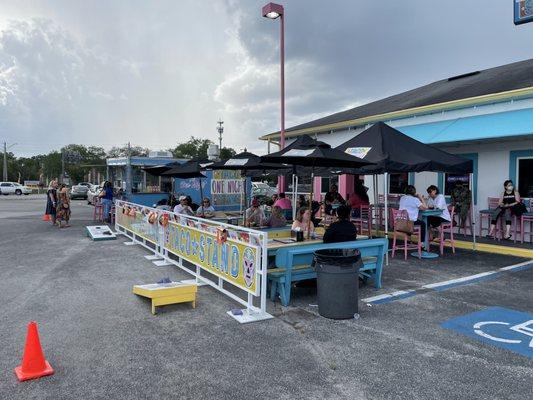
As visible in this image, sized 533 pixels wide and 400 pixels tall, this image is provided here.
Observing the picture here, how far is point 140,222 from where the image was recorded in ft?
33.2

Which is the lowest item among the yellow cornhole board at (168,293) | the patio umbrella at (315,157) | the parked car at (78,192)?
the yellow cornhole board at (168,293)

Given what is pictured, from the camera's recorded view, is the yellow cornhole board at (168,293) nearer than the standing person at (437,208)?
Yes

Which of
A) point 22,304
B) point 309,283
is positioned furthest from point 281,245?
point 22,304

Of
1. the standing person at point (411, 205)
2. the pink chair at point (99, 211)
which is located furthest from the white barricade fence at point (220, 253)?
the pink chair at point (99, 211)

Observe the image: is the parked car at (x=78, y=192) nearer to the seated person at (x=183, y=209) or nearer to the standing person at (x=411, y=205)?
the seated person at (x=183, y=209)

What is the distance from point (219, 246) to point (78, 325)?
200 centimetres

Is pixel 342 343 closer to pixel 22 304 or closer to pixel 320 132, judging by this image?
pixel 22 304

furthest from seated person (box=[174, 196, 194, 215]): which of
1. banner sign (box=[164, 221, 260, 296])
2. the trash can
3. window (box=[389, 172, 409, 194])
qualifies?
window (box=[389, 172, 409, 194])

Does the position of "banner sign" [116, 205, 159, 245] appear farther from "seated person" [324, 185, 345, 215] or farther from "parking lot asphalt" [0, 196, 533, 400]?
"seated person" [324, 185, 345, 215]

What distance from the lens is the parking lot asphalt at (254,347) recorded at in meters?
3.40

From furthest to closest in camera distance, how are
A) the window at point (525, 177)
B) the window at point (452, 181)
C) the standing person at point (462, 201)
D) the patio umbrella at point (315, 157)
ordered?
the window at point (452, 181)
the standing person at point (462, 201)
the window at point (525, 177)
the patio umbrella at point (315, 157)

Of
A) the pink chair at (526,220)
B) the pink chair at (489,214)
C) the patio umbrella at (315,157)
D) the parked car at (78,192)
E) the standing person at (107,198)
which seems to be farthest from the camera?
the parked car at (78,192)

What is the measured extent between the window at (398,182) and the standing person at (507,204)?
11.1ft

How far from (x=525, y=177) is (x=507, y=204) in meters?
1.01
